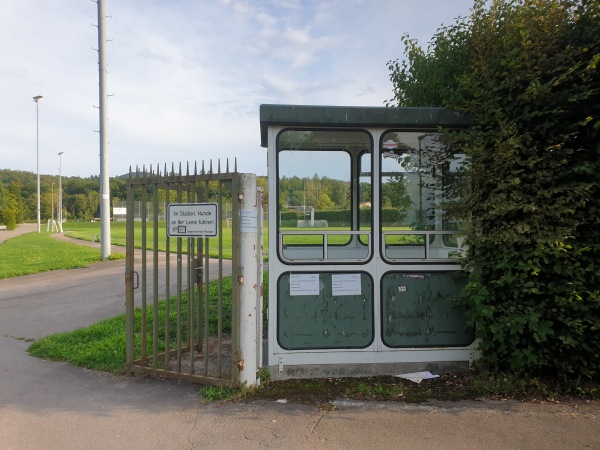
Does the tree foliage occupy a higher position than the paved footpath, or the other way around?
the tree foliage

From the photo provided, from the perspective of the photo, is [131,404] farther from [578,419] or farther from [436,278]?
[578,419]

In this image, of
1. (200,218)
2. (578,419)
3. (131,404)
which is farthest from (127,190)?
(578,419)

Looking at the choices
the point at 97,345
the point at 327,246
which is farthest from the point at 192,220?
the point at 97,345

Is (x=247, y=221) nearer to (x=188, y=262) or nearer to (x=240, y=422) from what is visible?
(x=188, y=262)

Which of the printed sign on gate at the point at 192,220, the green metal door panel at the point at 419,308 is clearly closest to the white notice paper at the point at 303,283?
the green metal door panel at the point at 419,308

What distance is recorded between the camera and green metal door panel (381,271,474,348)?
15.3 ft

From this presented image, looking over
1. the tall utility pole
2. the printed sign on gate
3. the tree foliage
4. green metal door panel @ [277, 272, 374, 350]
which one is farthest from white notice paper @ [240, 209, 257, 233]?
the tall utility pole

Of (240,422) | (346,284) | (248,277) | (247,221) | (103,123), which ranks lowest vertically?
(240,422)

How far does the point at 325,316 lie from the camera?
4.62 meters

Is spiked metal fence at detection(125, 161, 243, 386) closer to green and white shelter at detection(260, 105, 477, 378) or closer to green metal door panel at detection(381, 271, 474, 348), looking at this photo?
green and white shelter at detection(260, 105, 477, 378)

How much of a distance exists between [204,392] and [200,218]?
162 centimetres

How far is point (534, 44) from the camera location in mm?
4066

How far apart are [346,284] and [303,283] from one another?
0.42 metres

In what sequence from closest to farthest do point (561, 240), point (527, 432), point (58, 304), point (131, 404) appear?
point (527, 432) → point (561, 240) → point (131, 404) → point (58, 304)
